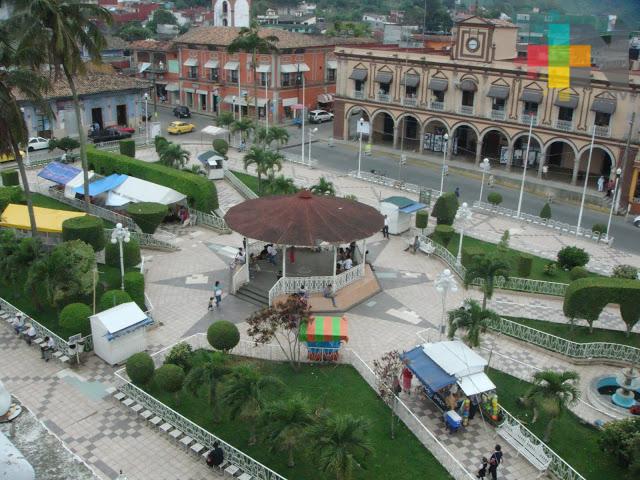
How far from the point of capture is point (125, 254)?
30.6 meters

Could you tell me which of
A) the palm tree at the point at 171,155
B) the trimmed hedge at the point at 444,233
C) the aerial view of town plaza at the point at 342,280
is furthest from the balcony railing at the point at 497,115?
the palm tree at the point at 171,155

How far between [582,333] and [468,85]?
31.2 meters

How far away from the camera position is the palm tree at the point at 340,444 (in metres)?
15.6

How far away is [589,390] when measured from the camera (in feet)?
75.4

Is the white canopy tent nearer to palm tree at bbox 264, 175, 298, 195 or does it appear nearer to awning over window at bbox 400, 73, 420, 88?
palm tree at bbox 264, 175, 298, 195

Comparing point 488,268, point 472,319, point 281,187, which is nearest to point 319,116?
point 281,187

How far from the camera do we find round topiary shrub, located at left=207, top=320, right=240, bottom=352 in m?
22.7

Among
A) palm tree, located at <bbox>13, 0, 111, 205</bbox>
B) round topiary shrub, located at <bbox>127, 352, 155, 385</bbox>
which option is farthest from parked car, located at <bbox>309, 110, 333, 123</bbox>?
round topiary shrub, located at <bbox>127, 352, 155, 385</bbox>

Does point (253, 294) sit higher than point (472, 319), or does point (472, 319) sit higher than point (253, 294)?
point (472, 319)

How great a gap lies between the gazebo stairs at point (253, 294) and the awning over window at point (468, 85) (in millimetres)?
32102

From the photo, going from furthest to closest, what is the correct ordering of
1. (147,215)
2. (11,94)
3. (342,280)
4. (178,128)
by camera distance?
(178,128)
(147,215)
(342,280)
(11,94)

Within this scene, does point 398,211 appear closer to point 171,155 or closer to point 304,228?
point 304,228

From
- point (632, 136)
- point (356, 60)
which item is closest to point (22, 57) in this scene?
point (356, 60)

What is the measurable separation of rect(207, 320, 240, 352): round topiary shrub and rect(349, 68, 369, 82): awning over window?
4151 cm
